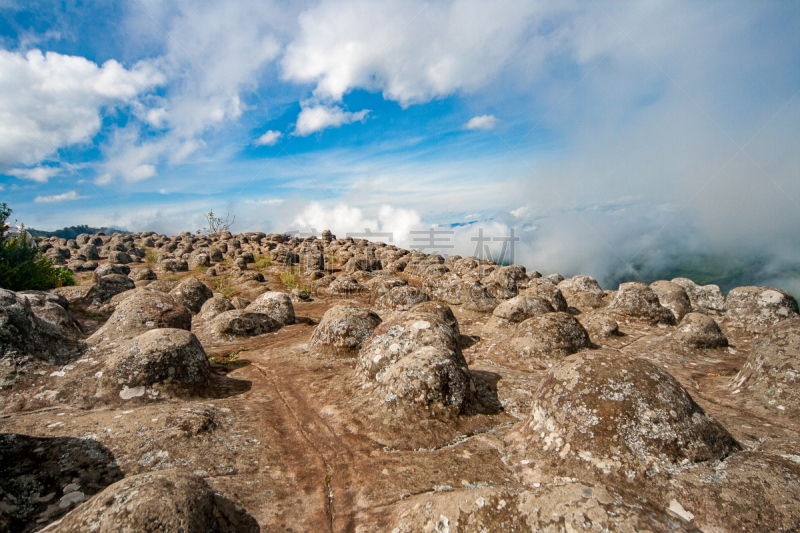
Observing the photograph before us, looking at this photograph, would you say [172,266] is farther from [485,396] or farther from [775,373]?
[775,373]

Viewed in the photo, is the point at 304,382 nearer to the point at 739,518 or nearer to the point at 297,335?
the point at 297,335

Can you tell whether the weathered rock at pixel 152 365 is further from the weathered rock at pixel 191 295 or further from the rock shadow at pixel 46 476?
the weathered rock at pixel 191 295

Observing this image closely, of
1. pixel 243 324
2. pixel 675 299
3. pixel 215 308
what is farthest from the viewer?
pixel 675 299

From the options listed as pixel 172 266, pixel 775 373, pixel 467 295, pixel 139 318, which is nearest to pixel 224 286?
pixel 172 266

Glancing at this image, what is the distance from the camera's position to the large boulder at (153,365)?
25.4 ft

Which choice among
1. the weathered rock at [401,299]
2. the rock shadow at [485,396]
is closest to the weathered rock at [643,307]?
the weathered rock at [401,299]

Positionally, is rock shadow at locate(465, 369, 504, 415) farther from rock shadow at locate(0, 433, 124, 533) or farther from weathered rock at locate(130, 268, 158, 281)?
weathered rock at locate(130, 268, 158, 281)

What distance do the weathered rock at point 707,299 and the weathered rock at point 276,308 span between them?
18.8 m

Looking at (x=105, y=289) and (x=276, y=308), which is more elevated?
(x=105, y=289)

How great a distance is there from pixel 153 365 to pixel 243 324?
6481 mm

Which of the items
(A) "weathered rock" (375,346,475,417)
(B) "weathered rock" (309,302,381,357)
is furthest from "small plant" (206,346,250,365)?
(A) "weathered rock" (375,346,475,417)

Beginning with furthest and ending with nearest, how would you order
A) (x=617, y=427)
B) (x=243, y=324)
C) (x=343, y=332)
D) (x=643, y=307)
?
(x=643, y=307), (x=243, y=324), (x=343, y=332), (x=617, y=427)

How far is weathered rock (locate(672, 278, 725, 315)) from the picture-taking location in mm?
17469

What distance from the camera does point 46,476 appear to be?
16.1 feet
